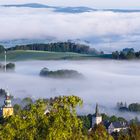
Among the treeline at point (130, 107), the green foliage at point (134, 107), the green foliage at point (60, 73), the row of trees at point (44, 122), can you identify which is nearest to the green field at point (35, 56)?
the green foliage at point (60, 73)

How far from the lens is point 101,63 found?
178 m

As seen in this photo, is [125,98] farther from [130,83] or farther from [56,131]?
[56,131]

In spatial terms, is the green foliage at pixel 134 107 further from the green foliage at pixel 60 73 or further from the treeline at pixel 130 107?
the green foliage at pixel 60 73

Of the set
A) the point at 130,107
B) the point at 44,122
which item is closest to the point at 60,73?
the point at 130,107

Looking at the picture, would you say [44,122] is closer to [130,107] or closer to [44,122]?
[44,122]

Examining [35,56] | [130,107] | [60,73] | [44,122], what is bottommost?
[130,107]

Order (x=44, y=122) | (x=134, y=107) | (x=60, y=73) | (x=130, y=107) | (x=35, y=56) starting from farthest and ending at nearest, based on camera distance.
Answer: (x=35, y=56) < (x=60, y=73) < (x=130, y=107) < (x=134, y=107) < (x=44, y=122)

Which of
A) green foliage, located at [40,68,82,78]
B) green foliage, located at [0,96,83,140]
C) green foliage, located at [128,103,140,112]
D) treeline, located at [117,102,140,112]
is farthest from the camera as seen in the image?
green foliage, located at [40,68,82,78]

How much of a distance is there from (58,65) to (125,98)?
40.3m

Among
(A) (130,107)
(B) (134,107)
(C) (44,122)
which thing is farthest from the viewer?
(A) (130,107)

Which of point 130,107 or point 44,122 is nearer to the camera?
point 44,122

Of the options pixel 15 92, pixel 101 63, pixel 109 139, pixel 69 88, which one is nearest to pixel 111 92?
pixel 69 88

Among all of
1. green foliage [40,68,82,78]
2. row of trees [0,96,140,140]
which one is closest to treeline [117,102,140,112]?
green foliage [40,68,82,78]

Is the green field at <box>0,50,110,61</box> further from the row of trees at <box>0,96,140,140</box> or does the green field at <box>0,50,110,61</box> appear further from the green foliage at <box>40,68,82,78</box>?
the row of trees at <box>0,96,140,140</box>
